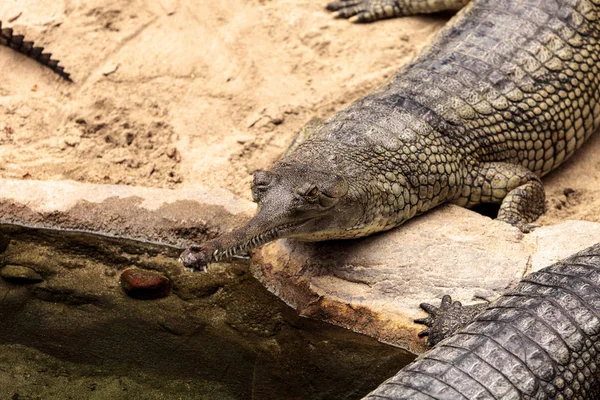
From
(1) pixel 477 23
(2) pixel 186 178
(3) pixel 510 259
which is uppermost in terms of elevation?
(1) pixel 477 23

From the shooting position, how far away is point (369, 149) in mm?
5414

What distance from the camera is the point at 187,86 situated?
6750 mm

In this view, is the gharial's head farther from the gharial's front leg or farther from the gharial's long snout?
the gharial's front leg

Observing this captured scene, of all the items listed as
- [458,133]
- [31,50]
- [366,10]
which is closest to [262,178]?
[458,133]

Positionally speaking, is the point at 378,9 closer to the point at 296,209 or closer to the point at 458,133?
the point at 458,133


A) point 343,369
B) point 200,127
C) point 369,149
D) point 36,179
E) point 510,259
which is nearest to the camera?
point 343,369

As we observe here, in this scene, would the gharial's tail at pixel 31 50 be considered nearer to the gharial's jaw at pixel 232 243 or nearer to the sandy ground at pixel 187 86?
the sandy ground at pixel 187 86

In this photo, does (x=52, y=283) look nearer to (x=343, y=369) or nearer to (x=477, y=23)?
(x=343, y=369)

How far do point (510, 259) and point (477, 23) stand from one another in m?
1.91

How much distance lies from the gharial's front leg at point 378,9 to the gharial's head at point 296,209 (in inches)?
96.4

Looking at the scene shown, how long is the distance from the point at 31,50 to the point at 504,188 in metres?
3.35

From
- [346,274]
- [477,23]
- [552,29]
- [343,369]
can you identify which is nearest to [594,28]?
[552,29]

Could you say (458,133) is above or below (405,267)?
above

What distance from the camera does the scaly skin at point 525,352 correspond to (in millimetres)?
3842
